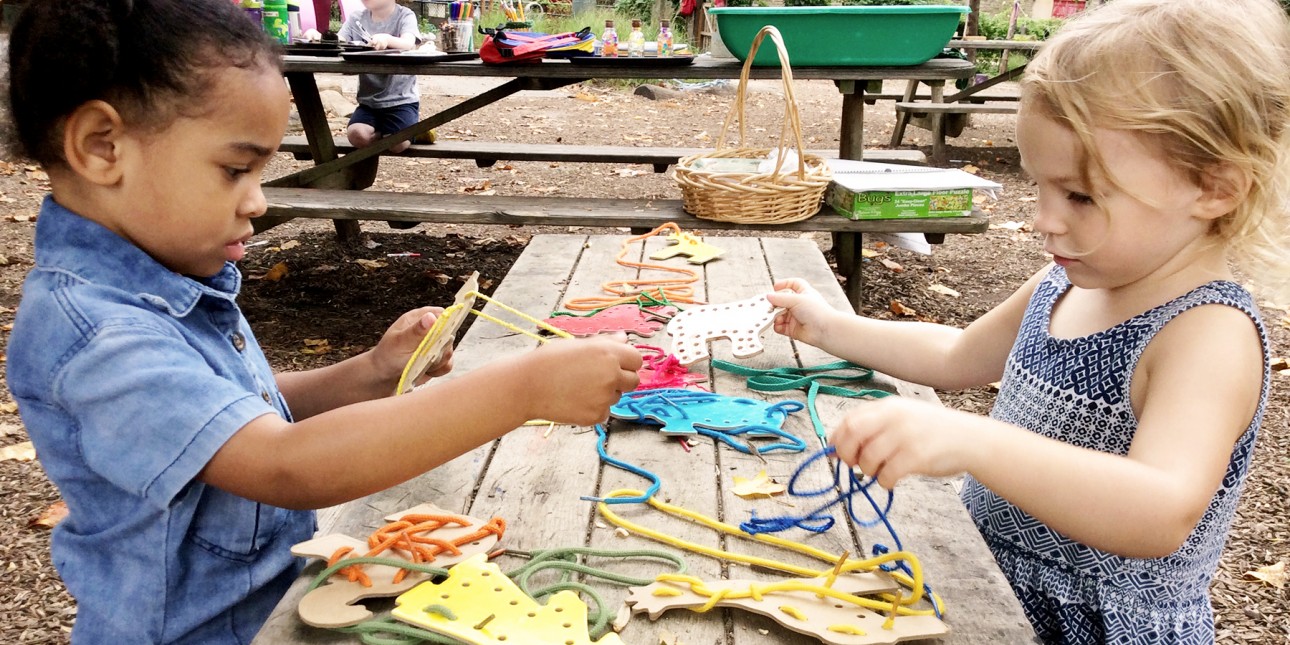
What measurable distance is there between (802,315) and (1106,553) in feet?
2.60

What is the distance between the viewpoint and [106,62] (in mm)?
1136

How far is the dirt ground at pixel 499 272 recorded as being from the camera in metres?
2.45

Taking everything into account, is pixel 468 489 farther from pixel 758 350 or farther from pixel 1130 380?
pixel 1130 380

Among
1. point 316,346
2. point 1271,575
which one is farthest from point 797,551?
point 316,346

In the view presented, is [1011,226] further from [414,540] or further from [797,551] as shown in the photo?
[414,540]

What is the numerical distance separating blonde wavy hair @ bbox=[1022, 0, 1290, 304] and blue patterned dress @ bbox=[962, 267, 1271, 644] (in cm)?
19

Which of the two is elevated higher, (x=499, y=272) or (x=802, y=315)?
(x=802, y=315)

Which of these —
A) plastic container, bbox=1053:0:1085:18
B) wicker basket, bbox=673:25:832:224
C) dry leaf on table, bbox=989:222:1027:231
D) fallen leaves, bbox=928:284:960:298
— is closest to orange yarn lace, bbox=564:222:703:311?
wicker basket, bbox=673:25:832:224

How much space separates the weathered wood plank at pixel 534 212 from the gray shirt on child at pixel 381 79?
1815 millimetres

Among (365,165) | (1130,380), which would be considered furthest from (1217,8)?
(365,165)

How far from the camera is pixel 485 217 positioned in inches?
146

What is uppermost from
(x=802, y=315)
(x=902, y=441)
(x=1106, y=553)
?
(x=902, y=441)

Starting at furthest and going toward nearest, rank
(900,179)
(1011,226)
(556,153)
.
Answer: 1. (1011,226)
2. (556,153)
3. (900,179)

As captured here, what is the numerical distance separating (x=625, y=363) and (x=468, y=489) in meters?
0.35
